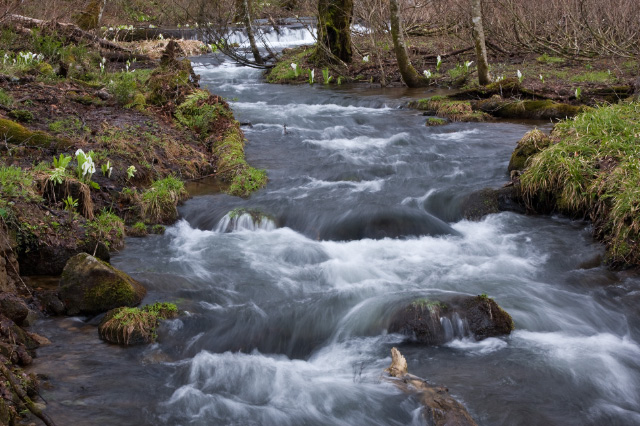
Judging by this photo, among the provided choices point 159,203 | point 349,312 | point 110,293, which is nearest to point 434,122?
point 159,203

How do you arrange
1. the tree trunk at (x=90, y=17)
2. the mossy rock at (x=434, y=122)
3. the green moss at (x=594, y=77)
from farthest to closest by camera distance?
1. the tree trunk at (x=90, y=17)
2. the green moss at (x=594, y=77)
3. the mossy rock at (x=434, y=122)

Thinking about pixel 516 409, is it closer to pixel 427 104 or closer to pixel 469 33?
pixel 427 104

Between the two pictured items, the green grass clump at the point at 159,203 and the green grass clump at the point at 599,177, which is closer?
the green grass clump at the point at 599,177

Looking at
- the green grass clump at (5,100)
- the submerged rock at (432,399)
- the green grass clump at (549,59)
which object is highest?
the green grass clump at (549,59)

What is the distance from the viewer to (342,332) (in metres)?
6.03

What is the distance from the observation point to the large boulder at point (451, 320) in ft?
18.3

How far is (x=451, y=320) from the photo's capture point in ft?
18.5

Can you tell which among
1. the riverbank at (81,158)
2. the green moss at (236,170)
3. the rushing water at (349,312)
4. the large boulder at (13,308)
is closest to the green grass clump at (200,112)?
the riverbank at (81,158)

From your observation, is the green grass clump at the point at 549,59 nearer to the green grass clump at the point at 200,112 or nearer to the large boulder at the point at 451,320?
the green grass clump at the point at 200,112

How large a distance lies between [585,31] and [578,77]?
2708 mm

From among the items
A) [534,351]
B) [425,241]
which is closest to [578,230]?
[425,241]

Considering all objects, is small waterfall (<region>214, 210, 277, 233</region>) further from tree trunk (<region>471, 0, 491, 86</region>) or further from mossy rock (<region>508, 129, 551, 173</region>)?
tree trunk (<region>471, 0, 491, 86</region>)

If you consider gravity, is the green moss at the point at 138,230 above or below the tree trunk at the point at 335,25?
below

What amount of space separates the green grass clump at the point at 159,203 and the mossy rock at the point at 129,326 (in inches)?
109
